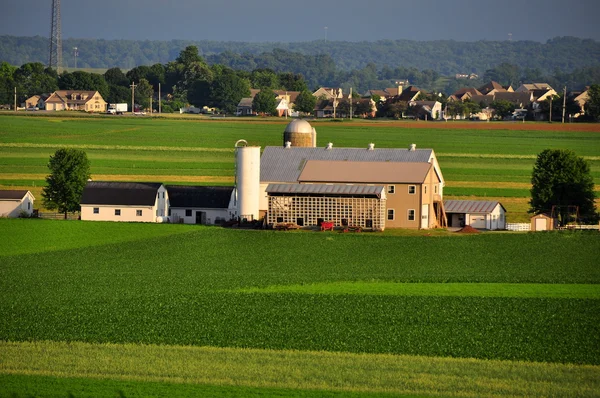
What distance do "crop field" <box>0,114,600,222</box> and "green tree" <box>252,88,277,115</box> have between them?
89.9ft

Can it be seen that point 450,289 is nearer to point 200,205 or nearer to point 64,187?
point 200,205

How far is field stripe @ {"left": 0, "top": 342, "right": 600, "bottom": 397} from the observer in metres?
30.8

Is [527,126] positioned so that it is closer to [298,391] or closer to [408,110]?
[408,110]

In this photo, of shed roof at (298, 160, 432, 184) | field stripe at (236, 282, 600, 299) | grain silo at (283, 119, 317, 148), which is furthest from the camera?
grain silo at (283, 119, 317, 148)

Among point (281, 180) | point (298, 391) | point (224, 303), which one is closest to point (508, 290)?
point (224, 303)

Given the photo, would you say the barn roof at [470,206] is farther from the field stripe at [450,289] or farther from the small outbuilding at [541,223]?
the field stripe at [450,289]

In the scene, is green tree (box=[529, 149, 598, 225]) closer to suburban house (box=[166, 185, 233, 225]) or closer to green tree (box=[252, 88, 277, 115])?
suburban house (box=[166, 185, 233, 225])

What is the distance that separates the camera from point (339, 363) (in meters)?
33.2

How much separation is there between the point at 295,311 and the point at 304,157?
3323cm

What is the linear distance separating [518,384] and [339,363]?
514cm

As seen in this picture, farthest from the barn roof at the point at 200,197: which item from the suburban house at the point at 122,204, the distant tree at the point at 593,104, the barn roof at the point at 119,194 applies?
the distant tree at the point at 593,104

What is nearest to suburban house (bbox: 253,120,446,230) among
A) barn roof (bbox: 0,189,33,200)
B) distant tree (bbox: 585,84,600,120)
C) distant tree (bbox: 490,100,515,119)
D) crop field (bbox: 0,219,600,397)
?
crop field (bbox: 0,219,600,397)

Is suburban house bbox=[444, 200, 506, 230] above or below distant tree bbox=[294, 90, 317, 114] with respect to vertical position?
below

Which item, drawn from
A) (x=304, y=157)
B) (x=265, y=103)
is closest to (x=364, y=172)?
(x=304, y=157)
